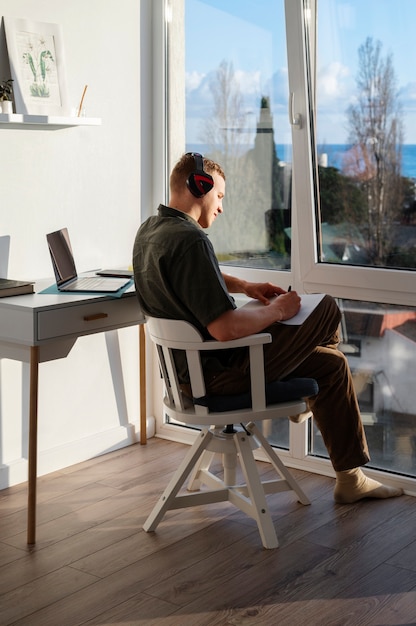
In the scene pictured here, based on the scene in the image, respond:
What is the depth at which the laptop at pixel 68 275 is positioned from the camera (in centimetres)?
335

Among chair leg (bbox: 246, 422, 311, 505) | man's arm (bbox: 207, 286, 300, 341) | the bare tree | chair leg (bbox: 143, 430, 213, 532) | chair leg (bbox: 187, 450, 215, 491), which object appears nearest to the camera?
man's arm (bbox: 207, 286, 300, 341)

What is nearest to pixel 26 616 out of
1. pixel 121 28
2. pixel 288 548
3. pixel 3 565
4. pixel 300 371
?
pixel 3 565

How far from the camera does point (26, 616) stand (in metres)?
2.54

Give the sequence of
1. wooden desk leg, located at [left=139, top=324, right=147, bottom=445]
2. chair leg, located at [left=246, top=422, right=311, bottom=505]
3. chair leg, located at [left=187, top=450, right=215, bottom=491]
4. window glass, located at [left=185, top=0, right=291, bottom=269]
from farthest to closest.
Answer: wooden desk leg, located at [left=139, top=324, right=147, bottom=445] < window glass, located at [left=185, top=0, right=291, bottom=269] < chair leg, located at [left=187, top=450, right=215, bottom=491] < chair leg, located at [left=246, top=422, right=311, bottom=505]

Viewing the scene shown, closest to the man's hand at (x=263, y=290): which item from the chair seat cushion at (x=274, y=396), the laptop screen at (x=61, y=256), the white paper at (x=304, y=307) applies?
the white paper at (x=304, y=307)

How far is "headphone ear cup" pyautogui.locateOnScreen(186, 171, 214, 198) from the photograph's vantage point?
3090 mm

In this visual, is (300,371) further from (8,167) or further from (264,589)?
(8,167)

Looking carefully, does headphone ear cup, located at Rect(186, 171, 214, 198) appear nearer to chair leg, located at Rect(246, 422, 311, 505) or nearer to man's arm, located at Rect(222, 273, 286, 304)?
man's arm, located at Rect(222, 273, 286, 304)

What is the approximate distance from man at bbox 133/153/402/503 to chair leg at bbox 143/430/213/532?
0.79 ft

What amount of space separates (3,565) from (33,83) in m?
1.83

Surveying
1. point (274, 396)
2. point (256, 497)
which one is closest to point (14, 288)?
point (274, 396)

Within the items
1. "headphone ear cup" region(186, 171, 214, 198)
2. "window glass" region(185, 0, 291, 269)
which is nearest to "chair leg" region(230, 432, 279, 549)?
"headphone ear cup" region(186, 171, 214, 198)

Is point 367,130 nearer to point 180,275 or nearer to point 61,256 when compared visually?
point 180,275

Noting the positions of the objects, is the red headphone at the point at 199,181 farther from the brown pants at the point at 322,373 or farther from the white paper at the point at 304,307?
the brown pants at the point at 322,373
